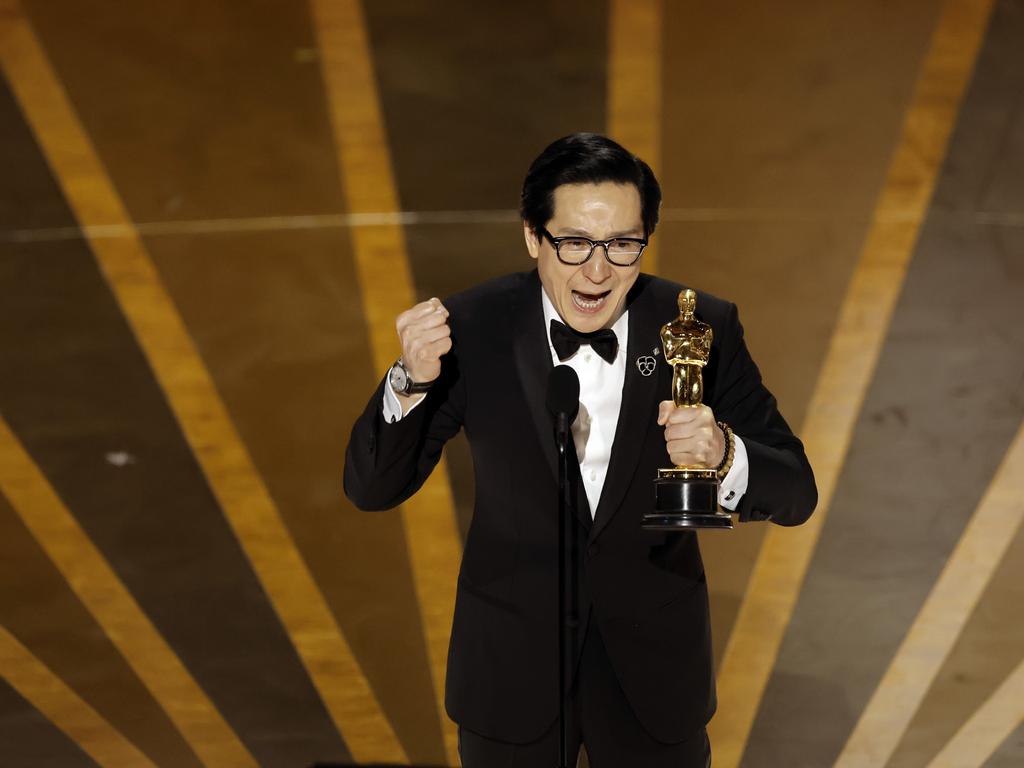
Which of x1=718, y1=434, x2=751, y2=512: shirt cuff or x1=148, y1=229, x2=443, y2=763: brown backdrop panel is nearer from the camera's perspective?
x1=718, y1=434, x2=751, y2=512: shirt cuff

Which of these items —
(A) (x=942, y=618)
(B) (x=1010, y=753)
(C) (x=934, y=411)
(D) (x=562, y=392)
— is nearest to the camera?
(D) (x=562, y=392)

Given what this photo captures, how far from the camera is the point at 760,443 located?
6.24 ft

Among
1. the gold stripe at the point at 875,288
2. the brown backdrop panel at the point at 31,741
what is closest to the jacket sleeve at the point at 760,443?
the gold stripe at the point at 875,288

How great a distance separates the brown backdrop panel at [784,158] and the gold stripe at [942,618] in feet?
1.72

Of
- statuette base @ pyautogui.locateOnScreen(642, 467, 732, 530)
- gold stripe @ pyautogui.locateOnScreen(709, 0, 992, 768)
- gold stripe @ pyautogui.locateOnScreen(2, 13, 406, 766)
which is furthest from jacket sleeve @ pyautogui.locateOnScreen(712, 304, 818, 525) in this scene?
gold stripe @ pyautogui.locateOnScreen(2, 13, 406, 766)

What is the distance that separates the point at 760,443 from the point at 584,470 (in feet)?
0.85

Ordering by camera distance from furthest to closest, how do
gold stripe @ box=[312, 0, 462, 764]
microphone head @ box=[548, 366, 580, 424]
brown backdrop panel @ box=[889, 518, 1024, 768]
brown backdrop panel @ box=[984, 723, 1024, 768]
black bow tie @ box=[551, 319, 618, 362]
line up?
gold stripe @ box=[312, 0, 462, 764]
brown backdrop panel @ box=[889, 518, 1024, 768]
brown backdrop panel @ box=[984, 723, 1024, 768]
black bow tie @ box=[551, 319, 618, 362]
microphone head @ box=[548, 366, 580, 424]

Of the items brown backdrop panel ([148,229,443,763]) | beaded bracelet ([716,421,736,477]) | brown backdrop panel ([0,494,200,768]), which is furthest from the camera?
brown backdrop panel ([148,229,443,763])

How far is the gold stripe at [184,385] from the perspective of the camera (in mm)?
3670

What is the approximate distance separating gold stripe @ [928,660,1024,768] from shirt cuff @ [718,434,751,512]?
1824 millimetres

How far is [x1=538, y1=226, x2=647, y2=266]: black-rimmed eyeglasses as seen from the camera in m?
1.83

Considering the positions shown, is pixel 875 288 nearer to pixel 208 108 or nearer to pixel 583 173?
pixel 208 108

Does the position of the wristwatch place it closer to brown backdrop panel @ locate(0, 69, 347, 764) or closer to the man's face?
the man's face

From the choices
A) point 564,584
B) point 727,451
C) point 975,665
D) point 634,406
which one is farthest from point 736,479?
point 975,665
